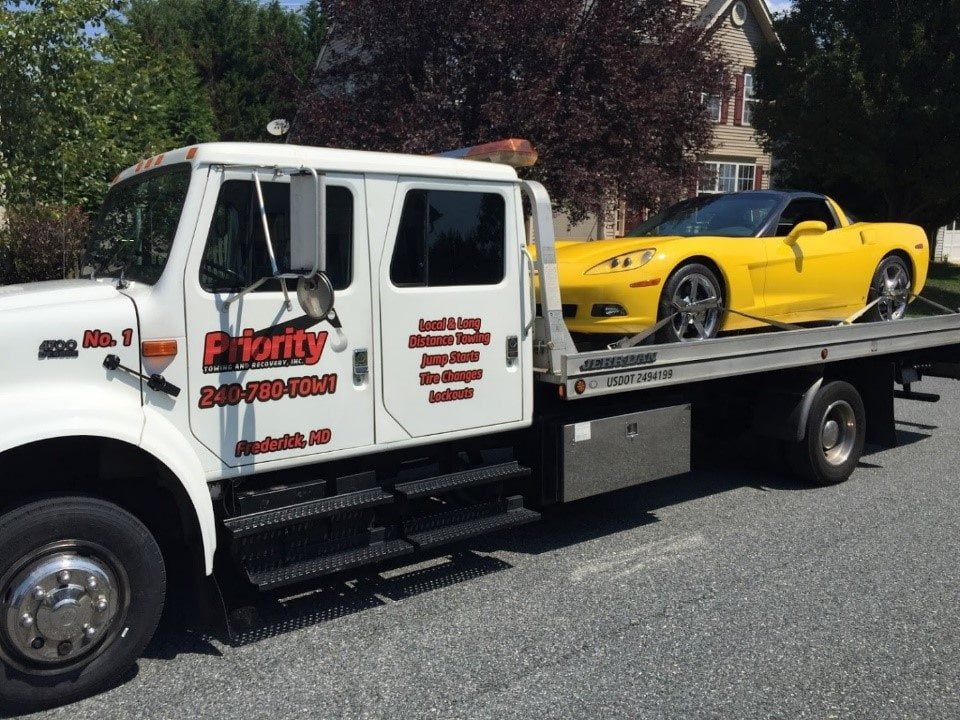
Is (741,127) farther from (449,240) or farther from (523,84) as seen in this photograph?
(449,240)

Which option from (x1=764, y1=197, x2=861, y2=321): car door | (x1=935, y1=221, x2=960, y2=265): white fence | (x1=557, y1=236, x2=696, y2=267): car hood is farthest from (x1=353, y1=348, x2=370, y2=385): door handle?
Result: (x1=935, y1=221, x2=960, y2=265): white fence

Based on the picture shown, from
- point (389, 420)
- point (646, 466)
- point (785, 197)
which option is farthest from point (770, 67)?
point (389, 420)

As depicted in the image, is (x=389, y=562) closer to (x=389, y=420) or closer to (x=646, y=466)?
(x=389, y=420)

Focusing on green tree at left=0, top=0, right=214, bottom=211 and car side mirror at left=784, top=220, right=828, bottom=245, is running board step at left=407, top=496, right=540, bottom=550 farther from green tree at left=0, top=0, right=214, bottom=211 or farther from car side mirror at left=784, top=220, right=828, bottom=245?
green tree at left=0, top=0, right=214, bottom=211

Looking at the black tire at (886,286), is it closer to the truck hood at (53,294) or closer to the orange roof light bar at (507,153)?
the orange roof light bar at (507,153)

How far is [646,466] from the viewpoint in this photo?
5.43 meters

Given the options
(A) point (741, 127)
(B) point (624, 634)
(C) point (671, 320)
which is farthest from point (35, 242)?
(A) point (741, 127)

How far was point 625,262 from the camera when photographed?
5.65 m

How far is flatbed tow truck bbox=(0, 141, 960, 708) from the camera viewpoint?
3.53 m

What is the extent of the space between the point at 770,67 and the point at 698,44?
23.8 feet

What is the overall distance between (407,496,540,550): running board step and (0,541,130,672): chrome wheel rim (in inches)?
57.2

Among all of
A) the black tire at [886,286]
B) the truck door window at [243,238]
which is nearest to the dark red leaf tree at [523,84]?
the black tire at [886,286]

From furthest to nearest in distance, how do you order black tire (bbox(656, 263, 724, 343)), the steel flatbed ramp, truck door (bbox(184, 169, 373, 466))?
black tire (bbox(656, 263, 724, 343)) → the steel flatbed ramp → truck door (bbox(184, 169, 373, 466))

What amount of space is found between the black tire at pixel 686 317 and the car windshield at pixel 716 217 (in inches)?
28.9
